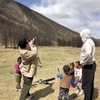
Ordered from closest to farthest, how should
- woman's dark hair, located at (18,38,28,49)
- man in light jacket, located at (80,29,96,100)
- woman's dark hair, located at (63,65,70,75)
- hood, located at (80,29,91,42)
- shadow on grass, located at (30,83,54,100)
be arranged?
man in light jacket, located at (80,29,96,100) < hood, located at (80,29,91,42) < woman's dark hair, located at (63,65,70,75) < woman's dark hair, located at (18,38,28,49) < shadow on grass, located at (30,83,54,100)

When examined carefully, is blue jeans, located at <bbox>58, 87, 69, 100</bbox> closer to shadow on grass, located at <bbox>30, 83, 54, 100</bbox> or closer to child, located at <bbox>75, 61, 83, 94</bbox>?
child, located at <bbox>75, 61, 83, 94</bbox>

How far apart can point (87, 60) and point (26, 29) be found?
4116 inches

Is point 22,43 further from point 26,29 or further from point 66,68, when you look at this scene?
point 26,29

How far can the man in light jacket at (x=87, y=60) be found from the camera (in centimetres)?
569

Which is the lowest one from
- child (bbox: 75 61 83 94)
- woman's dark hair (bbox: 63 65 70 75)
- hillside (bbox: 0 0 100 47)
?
child (bbox: 75 61 83 94)

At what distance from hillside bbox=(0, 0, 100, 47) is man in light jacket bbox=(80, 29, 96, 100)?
135ft

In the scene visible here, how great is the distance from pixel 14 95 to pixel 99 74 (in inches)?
168

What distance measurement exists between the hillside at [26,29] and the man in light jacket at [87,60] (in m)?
41.0

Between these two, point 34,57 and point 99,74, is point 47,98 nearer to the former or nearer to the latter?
point 34,57

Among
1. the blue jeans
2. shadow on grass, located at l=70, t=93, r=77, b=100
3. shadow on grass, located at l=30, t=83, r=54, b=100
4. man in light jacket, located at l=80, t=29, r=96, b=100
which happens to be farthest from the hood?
shadow on grass, located at l=30, t=83, r=54, b=100

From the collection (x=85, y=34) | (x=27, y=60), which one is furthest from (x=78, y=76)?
(x=85, y=34)

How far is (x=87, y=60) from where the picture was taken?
5723mm

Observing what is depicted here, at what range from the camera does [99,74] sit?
33.8 feet

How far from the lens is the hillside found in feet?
276
